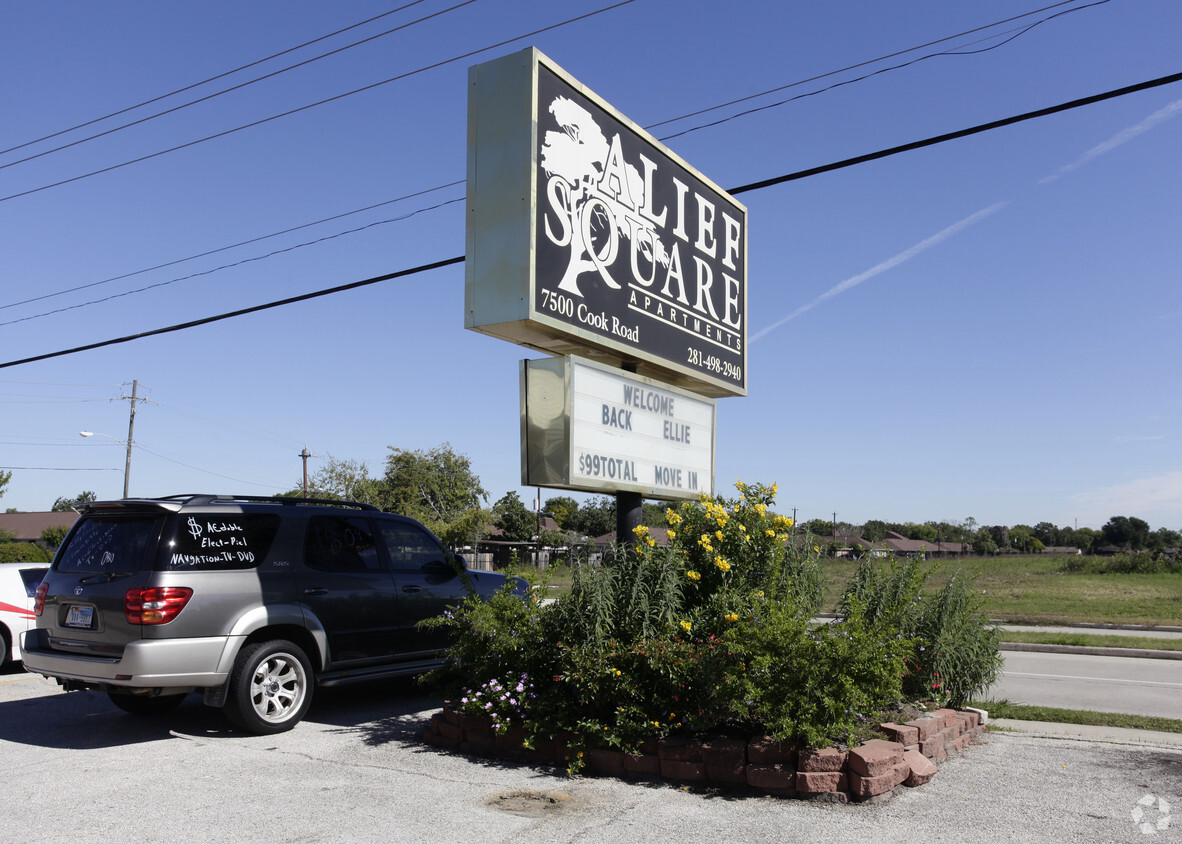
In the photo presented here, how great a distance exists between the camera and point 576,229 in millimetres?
7395

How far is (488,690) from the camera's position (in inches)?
255

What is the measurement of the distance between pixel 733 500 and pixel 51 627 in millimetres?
5905

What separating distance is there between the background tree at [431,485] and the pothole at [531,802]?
61.2m

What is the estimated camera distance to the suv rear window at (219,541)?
23.2ft

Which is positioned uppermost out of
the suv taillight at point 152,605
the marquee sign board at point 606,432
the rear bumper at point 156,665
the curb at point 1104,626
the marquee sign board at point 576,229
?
the marquee sign board at point 576,229

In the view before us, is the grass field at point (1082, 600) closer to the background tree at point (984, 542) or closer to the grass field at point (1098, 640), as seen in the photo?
the grass field at point (1098, 640)

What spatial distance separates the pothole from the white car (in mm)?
7855

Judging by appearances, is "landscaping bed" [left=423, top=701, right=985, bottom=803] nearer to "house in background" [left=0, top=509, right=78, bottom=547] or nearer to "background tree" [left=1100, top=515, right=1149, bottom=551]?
"house in background" [left=0, top=509, right=78, bottom=547]

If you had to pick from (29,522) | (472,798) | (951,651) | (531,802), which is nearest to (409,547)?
(472,798)

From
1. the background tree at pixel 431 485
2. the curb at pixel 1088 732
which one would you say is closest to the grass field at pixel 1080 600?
the curb at pixel 1088 732

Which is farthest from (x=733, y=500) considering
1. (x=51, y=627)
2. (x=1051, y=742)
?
(x=51, y=627)

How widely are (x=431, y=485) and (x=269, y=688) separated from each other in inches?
2500

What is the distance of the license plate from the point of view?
7.07 m

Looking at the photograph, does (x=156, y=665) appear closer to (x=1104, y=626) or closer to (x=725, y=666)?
(x=725, y=666)
